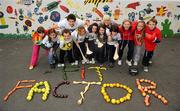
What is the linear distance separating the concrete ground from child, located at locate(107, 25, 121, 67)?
241 millimetres

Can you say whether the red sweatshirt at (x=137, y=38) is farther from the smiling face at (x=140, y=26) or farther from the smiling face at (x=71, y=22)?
the smiling face at (x=71, y=22)

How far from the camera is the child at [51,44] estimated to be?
434cm

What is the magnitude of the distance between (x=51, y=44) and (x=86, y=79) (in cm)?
100

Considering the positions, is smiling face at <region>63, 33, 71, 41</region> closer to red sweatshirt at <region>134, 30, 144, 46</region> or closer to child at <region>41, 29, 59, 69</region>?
child at <region>41, 29, 59, 69</region>

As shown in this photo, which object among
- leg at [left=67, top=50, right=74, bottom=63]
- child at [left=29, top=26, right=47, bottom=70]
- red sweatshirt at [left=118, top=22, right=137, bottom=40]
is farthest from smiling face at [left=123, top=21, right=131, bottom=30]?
child at [left=29, top=26, right=47, bottom=70]

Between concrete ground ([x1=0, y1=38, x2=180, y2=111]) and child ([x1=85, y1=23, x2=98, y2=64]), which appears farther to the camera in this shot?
child ([x1=85, y1=23, x2=98, y2=64])

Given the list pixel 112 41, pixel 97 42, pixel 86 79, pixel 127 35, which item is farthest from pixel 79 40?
pixel 127 35

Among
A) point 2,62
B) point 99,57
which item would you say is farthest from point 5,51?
point 99,57

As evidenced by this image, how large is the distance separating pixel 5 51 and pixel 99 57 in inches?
92.6

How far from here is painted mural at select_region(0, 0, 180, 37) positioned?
5.67 metres

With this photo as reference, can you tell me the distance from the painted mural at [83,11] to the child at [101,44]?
1.51 m

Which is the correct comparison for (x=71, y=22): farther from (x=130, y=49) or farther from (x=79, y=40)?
(x=130, y=49)

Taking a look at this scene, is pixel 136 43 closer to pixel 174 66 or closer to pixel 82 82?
pixel 174 66

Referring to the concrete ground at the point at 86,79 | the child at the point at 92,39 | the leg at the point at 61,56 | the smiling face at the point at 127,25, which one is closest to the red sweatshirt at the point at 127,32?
the smiling face at the point at 127,25
